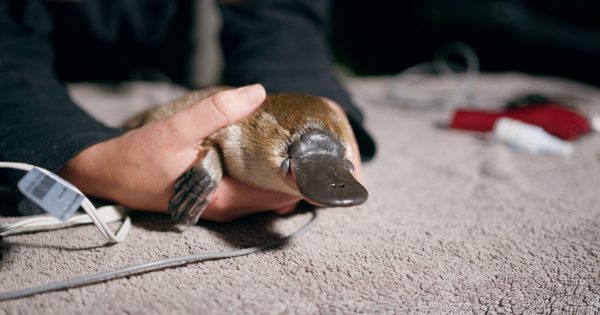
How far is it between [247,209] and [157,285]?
188 mm

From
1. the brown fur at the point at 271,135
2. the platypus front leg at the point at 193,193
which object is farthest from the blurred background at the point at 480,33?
the platypus front leg at the point at 193,193

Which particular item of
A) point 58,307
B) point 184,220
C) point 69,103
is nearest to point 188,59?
point 69,103

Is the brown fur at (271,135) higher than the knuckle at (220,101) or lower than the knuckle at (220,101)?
lower

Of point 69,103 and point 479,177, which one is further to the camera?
point 479,177

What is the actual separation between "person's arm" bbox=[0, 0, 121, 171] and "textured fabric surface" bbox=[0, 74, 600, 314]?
12 cm

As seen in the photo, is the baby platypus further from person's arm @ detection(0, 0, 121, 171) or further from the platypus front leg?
person's arm @ detection(0, 0, 121, 171)

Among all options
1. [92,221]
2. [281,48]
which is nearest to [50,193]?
[92,221]

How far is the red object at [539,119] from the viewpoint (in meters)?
1.22

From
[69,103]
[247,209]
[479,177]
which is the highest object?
[69,103]

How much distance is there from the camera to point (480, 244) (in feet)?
2.34

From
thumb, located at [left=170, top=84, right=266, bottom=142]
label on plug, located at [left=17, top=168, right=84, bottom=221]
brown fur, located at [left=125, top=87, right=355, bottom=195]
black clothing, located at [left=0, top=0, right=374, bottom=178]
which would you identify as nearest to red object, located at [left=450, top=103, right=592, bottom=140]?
black clothing, located at [left=0, top=0, right=374, bottom=178]

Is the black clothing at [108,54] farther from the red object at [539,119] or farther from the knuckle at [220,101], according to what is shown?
the red object at [539,119]

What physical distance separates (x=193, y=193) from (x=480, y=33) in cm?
230

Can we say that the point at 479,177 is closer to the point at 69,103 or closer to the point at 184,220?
the point at 184,220
